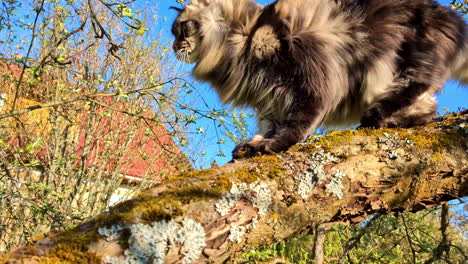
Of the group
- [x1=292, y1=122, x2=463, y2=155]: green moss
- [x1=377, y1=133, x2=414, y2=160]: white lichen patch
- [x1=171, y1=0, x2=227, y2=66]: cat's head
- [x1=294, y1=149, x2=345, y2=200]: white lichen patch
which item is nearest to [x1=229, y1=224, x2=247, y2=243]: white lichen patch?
[x1=294, y1=149, x2=345, y2=200]: white lichen patch

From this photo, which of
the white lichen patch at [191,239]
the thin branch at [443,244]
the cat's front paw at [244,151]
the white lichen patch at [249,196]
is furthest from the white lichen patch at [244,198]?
the thin branch at [443,244]

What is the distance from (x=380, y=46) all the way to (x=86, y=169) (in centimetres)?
674

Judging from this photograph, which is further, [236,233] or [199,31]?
[199,31]

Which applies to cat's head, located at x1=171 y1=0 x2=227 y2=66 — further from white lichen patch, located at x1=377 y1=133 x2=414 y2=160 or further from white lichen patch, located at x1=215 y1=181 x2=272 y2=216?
white lichen patch, located at x1=215 y1=181 x2=272 y2=216

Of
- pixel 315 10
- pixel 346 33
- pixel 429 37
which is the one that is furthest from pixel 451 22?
pixel 315 10

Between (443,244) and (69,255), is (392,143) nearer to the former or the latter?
(69,255)

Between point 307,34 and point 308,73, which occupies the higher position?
point 307,34

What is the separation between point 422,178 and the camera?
→ 187 cm

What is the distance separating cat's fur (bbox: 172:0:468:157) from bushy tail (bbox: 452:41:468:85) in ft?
0.04

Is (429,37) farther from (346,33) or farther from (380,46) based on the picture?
(346,33)

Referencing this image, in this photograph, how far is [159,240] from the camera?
1176 millimetres

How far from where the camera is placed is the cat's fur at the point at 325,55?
2.85 metres

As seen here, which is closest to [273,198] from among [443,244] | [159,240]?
[159,240]

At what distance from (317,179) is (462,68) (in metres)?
2.76
